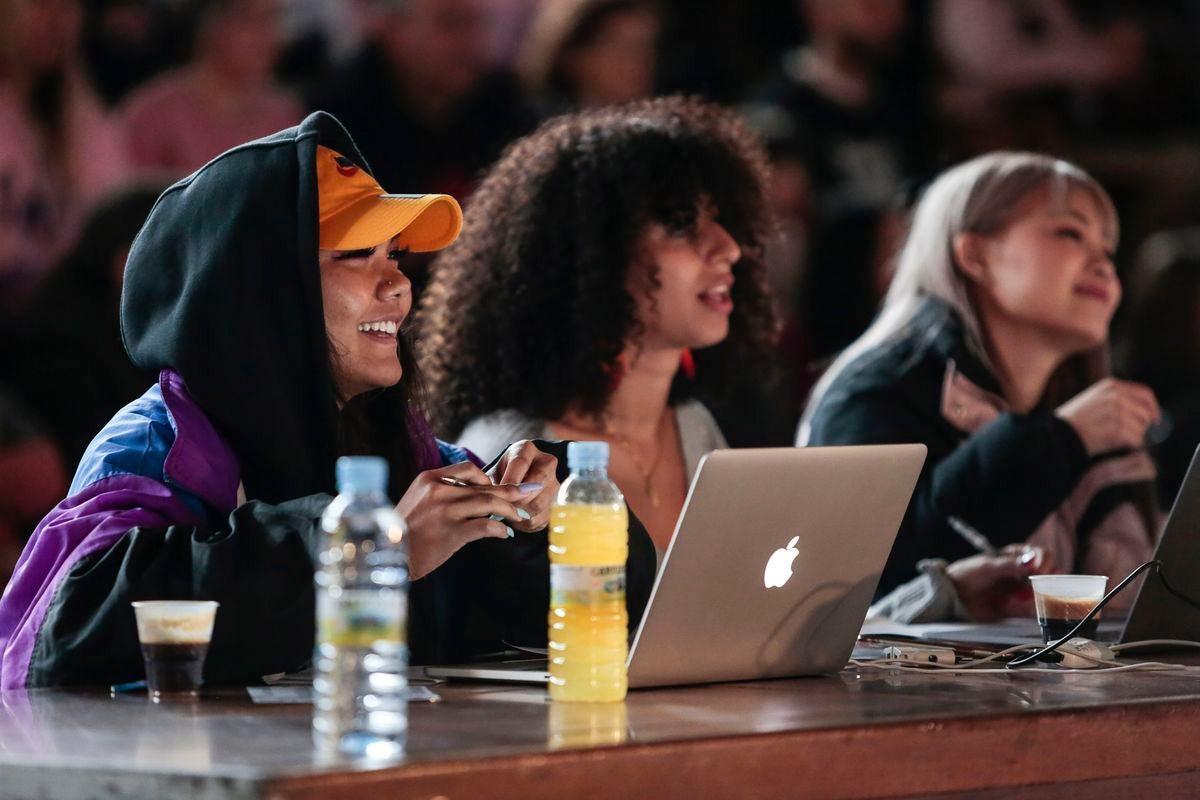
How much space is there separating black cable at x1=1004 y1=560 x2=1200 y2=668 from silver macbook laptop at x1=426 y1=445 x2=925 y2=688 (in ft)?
0.79

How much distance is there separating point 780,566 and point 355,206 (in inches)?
29.7

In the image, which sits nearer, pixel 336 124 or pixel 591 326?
pixel 336 124

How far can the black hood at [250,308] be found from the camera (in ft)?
6.64

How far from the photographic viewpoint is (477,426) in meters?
3.05

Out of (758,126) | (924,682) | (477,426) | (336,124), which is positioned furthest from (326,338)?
(758,126)

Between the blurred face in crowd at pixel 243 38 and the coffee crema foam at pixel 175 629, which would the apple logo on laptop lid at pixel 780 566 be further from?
the blurred face in crowd at pixel 243 38

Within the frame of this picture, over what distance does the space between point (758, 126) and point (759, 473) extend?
3695 mm

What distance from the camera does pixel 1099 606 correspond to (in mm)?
2100

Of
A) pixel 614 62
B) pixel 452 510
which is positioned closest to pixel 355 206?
pixel 452 510

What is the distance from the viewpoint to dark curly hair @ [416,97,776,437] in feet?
10.1

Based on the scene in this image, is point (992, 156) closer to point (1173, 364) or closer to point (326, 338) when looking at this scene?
point (326, 338)

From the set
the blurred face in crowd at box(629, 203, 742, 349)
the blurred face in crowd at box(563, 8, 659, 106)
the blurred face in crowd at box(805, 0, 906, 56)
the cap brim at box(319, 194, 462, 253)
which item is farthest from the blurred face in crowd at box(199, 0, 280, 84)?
the cap brim at box(319, 194, 462, 253)

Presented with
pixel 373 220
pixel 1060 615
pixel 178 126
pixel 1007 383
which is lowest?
pixel 1060 615

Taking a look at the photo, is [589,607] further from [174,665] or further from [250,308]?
[250,308]
